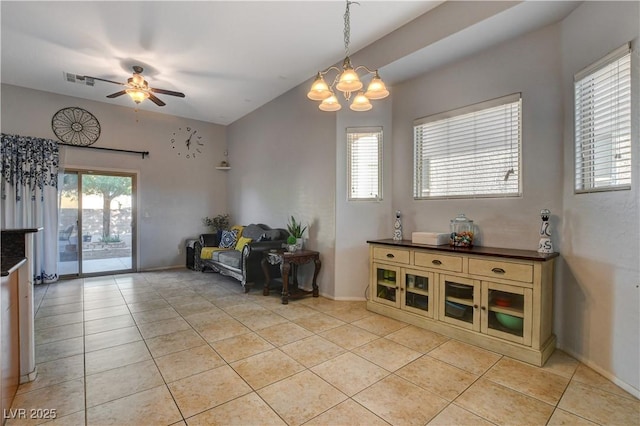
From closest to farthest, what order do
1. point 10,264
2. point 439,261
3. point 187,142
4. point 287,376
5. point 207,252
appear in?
point 10,264 → point 287,376 → point 439,261 → point 207,252 → point 187,142

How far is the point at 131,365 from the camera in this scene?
2.42 m

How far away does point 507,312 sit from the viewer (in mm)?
2609

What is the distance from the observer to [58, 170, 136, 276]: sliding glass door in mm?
5465

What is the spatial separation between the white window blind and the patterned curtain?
7269 millimetres

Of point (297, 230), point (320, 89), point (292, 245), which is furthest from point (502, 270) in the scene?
point (297, 230)

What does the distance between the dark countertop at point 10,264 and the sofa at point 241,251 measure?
8.74 ft

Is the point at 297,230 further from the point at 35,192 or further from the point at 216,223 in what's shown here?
the point at 35,192

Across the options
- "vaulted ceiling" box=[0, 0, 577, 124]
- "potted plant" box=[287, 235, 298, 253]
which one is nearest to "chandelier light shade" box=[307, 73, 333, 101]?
"vaulted ceiling" box=[0, 0, 577, 124]

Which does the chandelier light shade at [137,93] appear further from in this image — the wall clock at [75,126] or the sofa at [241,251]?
the sofa at [241,251]

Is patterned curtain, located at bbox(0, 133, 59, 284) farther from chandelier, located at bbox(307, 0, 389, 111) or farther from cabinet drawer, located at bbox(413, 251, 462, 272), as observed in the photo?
cabinet drawer, located at bbox(413, 251, 462, 272)

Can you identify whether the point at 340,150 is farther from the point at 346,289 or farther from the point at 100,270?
the point at 100,270

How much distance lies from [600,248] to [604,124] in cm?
97

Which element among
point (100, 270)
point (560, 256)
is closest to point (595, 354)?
point (560, 256)

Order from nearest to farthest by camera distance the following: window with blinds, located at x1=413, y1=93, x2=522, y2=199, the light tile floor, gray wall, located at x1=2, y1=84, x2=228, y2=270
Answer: the light tile floor < window with blinds, located at x1=413, y1=93, x2=522, y2=199 < gray wall, located at x1=2, y1=84, x2=228, y2=270
